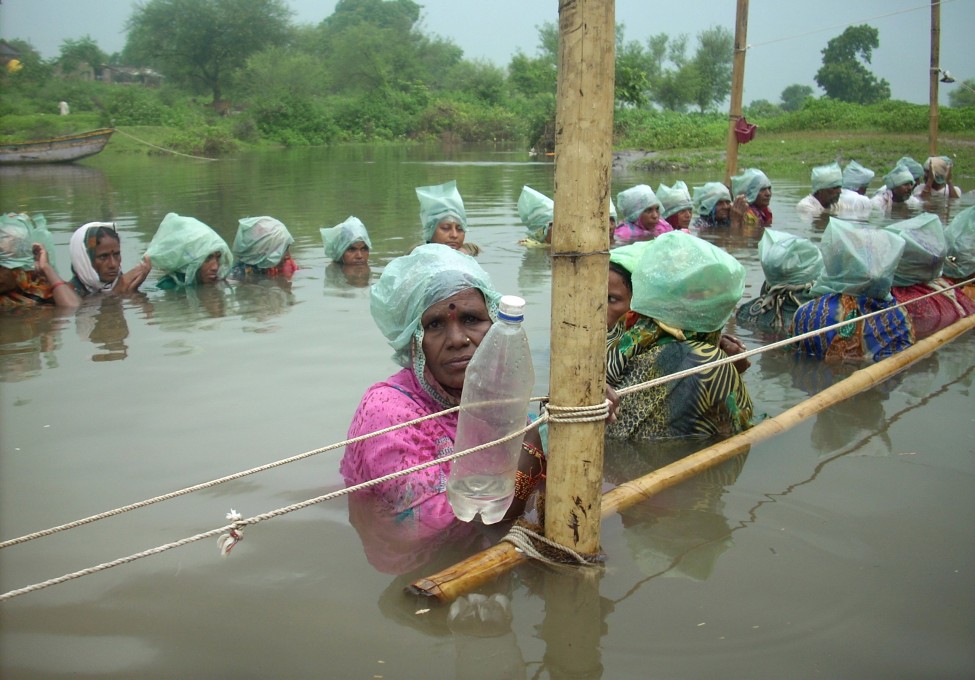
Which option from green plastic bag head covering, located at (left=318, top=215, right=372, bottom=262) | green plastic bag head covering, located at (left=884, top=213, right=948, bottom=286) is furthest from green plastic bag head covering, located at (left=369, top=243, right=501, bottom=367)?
green plastic bag head covering, located at (left=318, top=215, right=372, bottom=262)

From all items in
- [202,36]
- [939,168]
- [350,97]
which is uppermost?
[202,36]

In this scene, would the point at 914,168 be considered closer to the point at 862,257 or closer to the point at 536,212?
the point at 536,212

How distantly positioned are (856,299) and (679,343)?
196cm

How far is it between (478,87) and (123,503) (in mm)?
58621

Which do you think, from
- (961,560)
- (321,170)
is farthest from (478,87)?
(961,560)

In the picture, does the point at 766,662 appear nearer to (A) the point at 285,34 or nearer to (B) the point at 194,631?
(B) the point at 194,631

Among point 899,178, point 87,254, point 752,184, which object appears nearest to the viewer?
point 87,254

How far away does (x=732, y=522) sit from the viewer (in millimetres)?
3230

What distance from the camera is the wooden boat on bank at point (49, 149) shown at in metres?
24.9

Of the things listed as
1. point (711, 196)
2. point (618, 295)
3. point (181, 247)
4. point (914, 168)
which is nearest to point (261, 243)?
point (181, 247)

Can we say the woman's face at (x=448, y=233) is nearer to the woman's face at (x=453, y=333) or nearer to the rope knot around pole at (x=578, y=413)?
the woman's face at (x=453, y=333)

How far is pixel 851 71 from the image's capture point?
170 feet

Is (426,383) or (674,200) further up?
(674,200)

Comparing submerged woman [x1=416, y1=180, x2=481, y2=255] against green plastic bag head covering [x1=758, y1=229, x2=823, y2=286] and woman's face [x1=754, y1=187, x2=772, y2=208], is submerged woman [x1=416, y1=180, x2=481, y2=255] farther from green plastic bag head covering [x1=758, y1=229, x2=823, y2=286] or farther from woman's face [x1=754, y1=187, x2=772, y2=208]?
woman's face [x1=754, y1=187, x2=772, y2=208]
